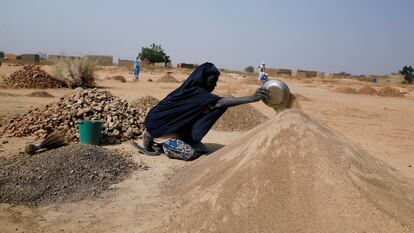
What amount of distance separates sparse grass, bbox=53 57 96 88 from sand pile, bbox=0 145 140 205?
1050 centimetres

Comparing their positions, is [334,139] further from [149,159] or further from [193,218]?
[149,159]

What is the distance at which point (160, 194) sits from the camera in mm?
3773

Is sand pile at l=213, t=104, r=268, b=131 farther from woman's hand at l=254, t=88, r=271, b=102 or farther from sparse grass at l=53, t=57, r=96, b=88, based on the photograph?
sparse grass at l=53, t=57, r=96, b=88

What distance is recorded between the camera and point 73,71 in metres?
14.5

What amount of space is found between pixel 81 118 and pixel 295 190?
13.6ft

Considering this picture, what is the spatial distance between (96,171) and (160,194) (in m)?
0.87

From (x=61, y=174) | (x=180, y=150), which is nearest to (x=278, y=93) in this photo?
(x=180, y=150)

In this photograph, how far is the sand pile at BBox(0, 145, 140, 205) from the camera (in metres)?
3.65

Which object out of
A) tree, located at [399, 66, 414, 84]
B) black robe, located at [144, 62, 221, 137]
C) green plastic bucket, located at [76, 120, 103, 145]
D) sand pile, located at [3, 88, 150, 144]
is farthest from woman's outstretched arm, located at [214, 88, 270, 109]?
tree, located at [399, 66, 414, 84]

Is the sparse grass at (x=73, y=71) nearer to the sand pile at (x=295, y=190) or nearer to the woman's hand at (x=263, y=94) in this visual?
the woman's hand at (x=263, y=94)

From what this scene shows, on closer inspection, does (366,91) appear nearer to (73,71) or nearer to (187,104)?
(73,71)

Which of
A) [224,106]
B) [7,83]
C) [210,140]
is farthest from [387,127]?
[7,83]

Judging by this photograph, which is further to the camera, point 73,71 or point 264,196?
point 73,71

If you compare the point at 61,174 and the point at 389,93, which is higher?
the point at 389,93
